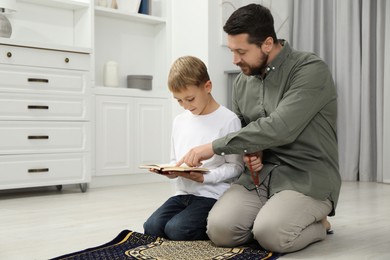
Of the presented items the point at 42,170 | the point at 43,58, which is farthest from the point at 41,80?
the point at 42,170

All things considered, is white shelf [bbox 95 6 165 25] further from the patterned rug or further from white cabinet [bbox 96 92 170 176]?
the patterned rug

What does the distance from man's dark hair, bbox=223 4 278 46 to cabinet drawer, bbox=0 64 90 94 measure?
1.89m

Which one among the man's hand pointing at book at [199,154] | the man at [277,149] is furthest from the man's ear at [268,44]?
the man's hand pointing at book at [199,154]

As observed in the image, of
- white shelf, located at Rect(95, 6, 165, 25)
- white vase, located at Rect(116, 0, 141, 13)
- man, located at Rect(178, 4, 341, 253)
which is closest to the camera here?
man, located at Rect(178, 4, 341, 253)

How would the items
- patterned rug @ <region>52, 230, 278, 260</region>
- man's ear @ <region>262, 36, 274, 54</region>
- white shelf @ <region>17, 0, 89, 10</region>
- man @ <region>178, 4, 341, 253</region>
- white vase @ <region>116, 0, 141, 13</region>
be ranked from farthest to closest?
1. white vase @ <region>116, 0, 141, 13</region>
2. white shelf @ <region>17, 0, 89, 10</region>
3. man's ear @ <region>262, 36, 274, 54</region>
4. man @ <region>178, 4, 341, 253</region>
5. patterned rug @ <region>52, 230, 278, 260</region>

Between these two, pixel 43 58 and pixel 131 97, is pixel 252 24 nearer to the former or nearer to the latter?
pixel 43 58

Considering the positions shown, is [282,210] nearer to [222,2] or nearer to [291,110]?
[291,110]

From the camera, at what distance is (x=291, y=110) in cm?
187

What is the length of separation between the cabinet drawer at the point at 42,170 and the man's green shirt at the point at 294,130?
1826mm

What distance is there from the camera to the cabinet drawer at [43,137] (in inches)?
133

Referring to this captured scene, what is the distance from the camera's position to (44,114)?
3523mm

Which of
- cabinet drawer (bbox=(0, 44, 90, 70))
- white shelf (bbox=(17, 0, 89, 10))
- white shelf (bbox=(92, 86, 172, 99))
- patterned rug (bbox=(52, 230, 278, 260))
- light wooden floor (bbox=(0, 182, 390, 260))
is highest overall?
white shelf (bbox=(17, 0, 89, 10))

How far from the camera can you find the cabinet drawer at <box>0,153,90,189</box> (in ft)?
11.0

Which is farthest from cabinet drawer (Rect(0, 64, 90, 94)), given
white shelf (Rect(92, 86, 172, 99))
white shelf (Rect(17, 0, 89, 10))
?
white shelf (Rect(17, 0, 89, 10))
